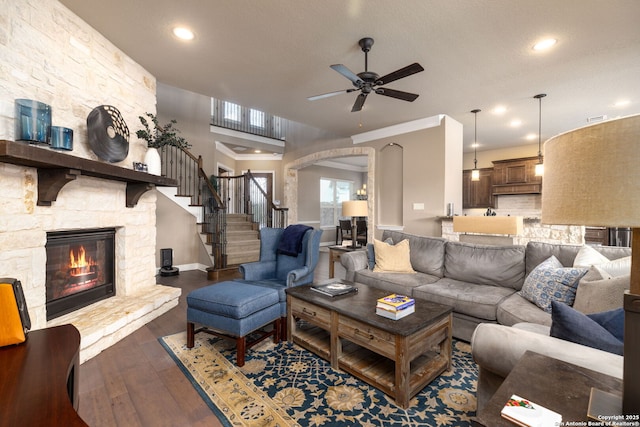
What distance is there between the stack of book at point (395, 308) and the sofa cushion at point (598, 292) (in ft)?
3.52

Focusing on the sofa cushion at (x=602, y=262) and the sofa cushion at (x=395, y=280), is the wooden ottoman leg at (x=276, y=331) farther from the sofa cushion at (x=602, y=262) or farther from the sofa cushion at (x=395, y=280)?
the sofa cushion at (x=602, y=262)

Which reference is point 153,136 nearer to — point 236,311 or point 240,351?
point 236,311

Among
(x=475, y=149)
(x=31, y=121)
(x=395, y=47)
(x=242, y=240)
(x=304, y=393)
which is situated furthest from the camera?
(x=475, y=149)

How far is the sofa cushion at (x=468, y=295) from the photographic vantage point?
2.48 meters

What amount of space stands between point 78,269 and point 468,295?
3.77 metres

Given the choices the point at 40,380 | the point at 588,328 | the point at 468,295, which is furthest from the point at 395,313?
the point at 40,380

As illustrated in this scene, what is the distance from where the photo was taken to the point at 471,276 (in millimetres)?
3072

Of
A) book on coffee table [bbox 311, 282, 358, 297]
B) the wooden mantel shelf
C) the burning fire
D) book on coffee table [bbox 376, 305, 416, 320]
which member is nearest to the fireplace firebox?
the burning fire

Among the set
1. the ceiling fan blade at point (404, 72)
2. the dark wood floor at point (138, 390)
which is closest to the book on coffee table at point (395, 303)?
the dark wood floor at point (138, 390)

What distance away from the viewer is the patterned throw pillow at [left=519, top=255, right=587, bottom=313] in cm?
207

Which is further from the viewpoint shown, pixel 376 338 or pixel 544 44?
pixel 544 44

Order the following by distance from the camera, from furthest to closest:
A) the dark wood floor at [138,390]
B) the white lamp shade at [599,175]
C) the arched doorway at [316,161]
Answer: the arched doorway at [316,161]
the dark wood floor at [138,390]
the white lamp shade at [599,175]

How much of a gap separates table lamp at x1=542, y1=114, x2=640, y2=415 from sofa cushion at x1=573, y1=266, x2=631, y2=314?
1.33 metres

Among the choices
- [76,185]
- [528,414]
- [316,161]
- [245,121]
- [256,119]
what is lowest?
[528,414]
